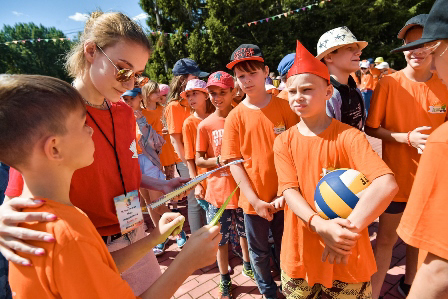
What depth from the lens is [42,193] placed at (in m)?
1.04

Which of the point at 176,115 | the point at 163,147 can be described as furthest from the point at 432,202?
the point at 163,147

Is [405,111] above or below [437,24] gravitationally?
below

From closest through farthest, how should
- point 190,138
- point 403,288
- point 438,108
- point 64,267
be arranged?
point 64,267, point 438,108, point 403,288, point 190,138

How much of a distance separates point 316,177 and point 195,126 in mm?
1951

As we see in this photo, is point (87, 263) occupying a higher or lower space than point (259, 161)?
higher

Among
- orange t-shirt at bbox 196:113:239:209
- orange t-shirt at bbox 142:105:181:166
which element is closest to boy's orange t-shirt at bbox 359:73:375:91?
orange t-shirt at bbox 142:105:181:166

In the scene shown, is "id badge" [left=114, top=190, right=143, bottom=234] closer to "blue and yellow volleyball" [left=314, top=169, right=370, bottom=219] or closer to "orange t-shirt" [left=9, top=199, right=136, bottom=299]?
"orange t-shirt" [left=9, top=199, right=136, bottom=299]

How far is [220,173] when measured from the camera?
305cm

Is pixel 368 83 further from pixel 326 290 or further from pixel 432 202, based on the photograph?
pixel 432 202

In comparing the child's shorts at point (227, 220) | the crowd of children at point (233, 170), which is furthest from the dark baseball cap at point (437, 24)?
the child's shorts at point (227, 220)

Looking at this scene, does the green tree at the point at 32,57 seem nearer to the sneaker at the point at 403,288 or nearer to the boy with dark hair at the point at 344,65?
the boy with dark hair at the point at 344,65

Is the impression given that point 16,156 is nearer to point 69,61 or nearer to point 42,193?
point 42,193

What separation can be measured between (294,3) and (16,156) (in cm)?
3253

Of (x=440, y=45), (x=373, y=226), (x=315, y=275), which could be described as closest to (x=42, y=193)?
(x=440, y=45)
